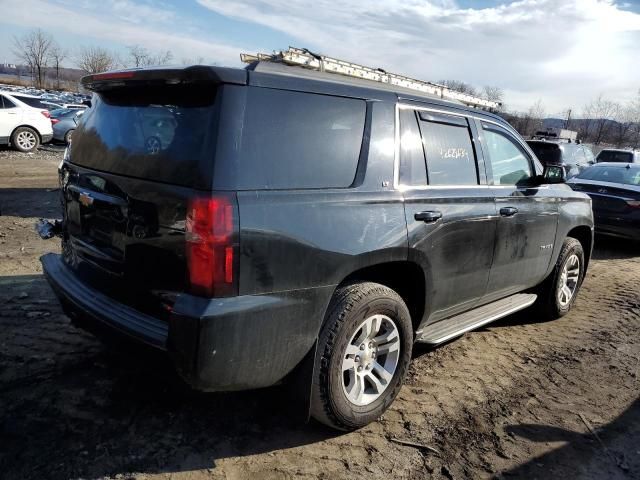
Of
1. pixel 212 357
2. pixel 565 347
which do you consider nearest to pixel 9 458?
pixel 212 357

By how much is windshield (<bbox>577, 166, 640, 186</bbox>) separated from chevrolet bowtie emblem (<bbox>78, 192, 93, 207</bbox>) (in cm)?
933

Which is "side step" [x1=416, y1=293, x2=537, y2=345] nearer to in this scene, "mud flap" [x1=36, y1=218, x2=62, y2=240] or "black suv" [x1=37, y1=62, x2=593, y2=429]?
"black suv" [x1=37, y1=62, x2=593, y2=429]

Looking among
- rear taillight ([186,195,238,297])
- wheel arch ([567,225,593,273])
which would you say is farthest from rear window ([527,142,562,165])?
rear taillight ([186,195,238,297])

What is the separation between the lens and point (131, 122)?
9.55ft

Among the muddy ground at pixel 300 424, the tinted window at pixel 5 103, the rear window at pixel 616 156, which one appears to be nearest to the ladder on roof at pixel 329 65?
the muddy ground at pixel 300 424

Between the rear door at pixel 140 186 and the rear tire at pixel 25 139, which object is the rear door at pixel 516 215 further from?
the rear tire at pixel 25 139

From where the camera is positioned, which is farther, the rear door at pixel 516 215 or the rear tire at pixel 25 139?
the rear tire at pixel 25 139

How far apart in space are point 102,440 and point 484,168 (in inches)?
126

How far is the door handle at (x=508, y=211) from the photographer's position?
407 cm

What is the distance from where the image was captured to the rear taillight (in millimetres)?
2361

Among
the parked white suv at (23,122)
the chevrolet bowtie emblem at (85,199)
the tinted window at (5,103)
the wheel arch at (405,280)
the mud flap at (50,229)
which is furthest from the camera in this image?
the parked white suv at (23,122)

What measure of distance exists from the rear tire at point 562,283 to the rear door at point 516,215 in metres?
0.35

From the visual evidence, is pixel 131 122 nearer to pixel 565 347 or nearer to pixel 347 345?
pixel 347 345

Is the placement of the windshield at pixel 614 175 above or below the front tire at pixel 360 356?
above
